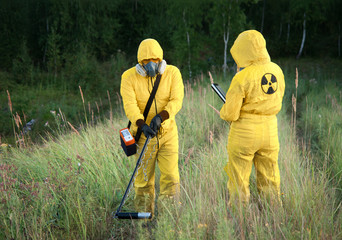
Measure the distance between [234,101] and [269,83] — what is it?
358 mm

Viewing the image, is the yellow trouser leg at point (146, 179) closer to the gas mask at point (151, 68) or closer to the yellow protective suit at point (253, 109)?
the gas mask at point (151, 68)

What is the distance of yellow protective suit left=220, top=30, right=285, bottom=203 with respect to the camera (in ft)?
8.52

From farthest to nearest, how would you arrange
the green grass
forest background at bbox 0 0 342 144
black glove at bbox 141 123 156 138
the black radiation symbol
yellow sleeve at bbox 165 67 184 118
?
forest background at bbox 0 0 342 144 < yellow sleeve at bbox 165 67 184 118 < black glove at bbox 141 123 156 138 < the black radiation symbol < the green grass

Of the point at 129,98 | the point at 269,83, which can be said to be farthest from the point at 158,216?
the point at 269,83

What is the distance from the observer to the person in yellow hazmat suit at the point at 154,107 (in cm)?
304

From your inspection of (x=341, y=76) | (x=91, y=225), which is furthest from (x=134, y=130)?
(x=341, y=76)

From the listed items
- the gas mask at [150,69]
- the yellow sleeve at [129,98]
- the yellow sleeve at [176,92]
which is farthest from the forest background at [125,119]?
the gas mask at [150,69]

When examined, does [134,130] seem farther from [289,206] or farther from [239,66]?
[289,206]

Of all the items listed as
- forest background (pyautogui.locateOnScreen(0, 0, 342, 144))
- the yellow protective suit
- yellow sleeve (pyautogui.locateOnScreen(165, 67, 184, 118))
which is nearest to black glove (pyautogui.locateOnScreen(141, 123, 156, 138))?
yellow sleeve (pyautogui.locateOnScreen(165, 67, 184, 118))

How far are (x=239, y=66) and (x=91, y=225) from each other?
7.25 feet

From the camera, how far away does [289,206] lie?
271cm

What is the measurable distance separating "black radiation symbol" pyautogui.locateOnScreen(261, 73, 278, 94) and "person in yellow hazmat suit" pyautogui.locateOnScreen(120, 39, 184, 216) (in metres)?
0.98

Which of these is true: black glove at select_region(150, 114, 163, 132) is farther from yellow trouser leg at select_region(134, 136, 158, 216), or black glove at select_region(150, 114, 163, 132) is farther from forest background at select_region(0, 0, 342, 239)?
forest background at select_region(0, 0, 342, 239)

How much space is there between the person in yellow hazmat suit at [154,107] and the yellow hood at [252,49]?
82cm
